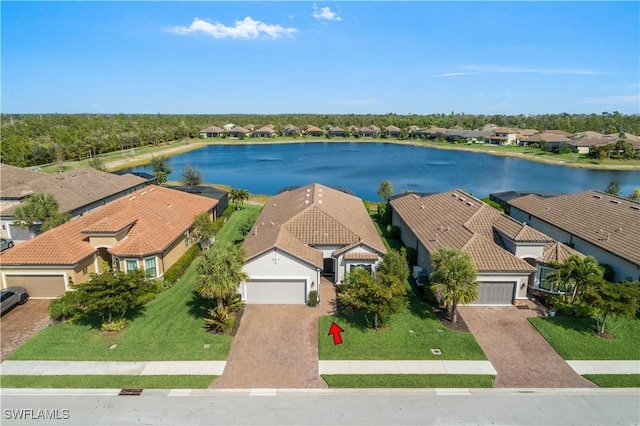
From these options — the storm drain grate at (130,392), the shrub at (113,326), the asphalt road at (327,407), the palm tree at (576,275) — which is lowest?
the asphalt road at (327,407)

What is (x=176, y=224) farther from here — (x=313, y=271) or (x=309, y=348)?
(x=309, y=348)

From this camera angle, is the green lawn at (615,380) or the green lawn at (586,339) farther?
the green lawn at (586,339)

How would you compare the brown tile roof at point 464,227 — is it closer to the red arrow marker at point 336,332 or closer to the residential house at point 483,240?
the residential house at point 483,240

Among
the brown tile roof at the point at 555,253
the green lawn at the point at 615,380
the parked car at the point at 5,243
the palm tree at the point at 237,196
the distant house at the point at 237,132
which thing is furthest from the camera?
the distant house at the point at 237,132

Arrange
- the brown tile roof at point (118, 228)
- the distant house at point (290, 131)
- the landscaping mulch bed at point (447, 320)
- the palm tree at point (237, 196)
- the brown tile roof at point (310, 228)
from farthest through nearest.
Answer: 1. the distant house at point (290, 131)
2. the palm tree at point (237, 196)
3. the brown tile roof at point (310, 228)
4. the brown tile roof at point (118, 228)
5. the landscaping mulch bed at point (447, 320)

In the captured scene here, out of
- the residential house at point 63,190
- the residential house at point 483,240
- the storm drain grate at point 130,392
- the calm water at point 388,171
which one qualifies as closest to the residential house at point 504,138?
the calm water at point 388,171

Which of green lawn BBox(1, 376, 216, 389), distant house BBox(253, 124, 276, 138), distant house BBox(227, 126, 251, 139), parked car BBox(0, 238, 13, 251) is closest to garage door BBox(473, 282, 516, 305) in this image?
green lawn BBox(1, 376, 216, 389)

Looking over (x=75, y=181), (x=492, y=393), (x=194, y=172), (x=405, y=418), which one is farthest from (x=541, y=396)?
(x=194, y=172)

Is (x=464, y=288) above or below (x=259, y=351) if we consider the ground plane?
above
